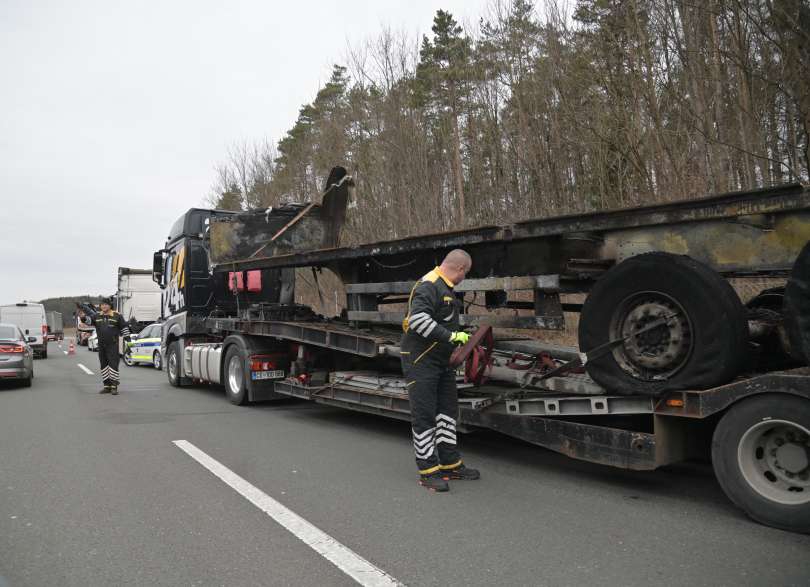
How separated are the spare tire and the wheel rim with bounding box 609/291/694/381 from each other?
0.64 metres

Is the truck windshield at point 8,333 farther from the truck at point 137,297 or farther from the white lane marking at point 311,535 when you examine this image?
the white lane marking at point 311,535

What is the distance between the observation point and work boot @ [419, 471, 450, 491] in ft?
16.9

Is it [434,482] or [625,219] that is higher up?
[625,219]

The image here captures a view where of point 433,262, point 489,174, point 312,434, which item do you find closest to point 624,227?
point 433,262

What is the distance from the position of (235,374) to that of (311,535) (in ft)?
22.0

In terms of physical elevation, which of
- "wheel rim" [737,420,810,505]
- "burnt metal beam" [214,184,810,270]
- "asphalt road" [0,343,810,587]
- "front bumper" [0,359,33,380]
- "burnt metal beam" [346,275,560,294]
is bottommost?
"asphalt road" [0,343,810,587]

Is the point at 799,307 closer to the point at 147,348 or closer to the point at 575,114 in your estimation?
the point at 575,114

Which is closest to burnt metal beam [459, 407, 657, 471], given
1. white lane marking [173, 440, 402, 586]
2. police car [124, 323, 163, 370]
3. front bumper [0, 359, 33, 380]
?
white lane marking [173, 440, 402, 586]

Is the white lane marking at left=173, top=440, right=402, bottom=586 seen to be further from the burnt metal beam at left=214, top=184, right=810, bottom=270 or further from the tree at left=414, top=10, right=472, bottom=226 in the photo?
the tree at left=414, top=10, right=472, bottom=226

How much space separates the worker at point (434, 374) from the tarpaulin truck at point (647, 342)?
1.67ft

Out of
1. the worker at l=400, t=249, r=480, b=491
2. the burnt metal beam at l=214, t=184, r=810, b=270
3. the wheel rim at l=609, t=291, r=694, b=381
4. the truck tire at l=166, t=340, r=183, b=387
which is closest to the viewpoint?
the burnt metal beam at l=214, t=184, r=810, b=270

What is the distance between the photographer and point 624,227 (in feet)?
16.8

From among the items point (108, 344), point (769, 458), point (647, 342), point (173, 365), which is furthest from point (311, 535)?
point (173, 365)

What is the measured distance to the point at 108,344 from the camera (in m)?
12.6
